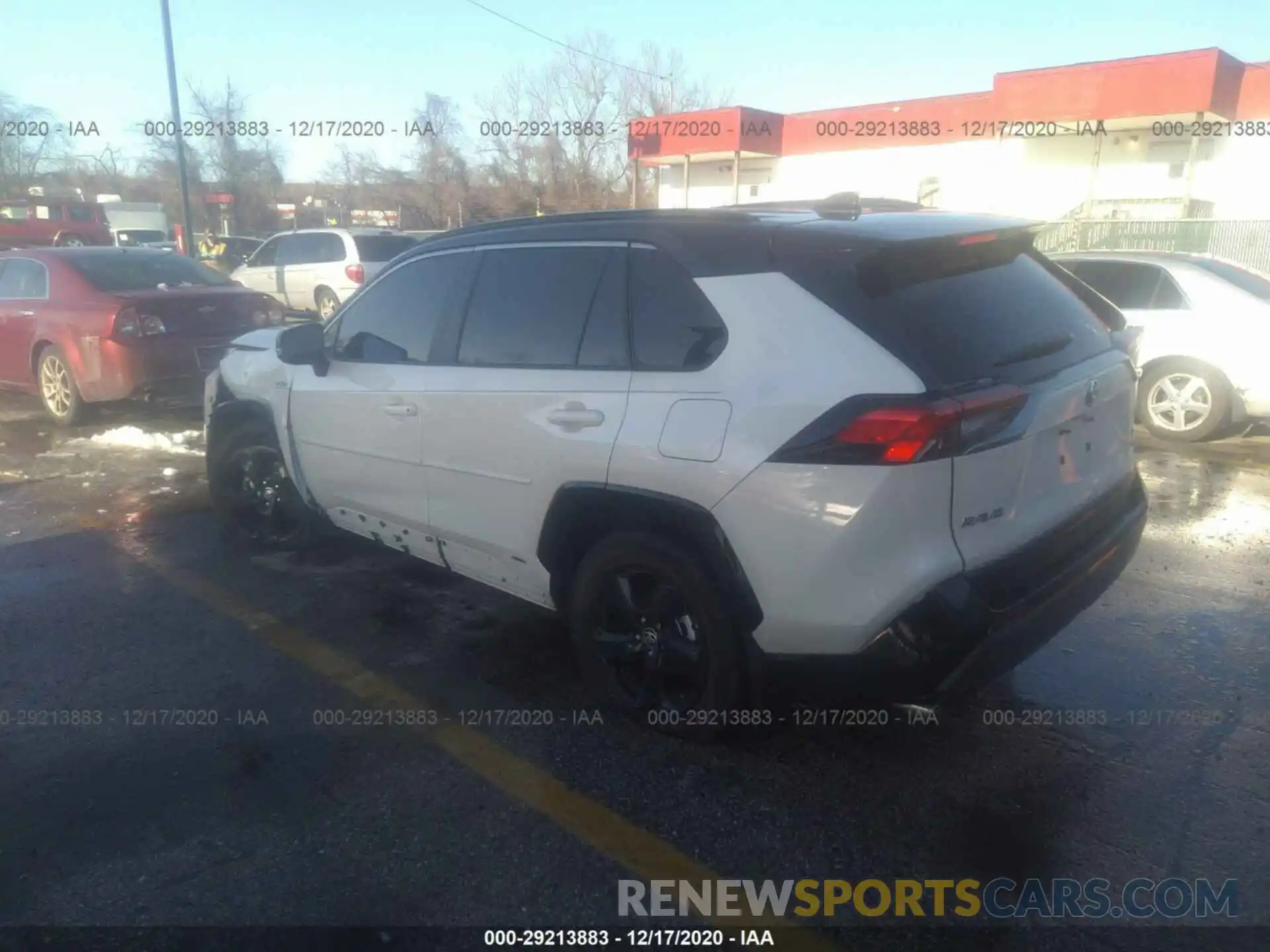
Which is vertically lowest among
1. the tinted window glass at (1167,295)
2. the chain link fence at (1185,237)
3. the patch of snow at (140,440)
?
the patch of snow at (140,440)

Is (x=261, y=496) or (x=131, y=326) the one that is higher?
(x=131, y=326)

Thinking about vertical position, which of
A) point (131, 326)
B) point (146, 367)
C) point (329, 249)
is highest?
point (329, 249)

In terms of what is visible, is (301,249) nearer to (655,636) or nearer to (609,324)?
(609,324)

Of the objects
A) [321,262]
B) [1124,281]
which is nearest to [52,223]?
[321,262]

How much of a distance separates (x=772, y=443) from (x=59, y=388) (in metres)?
7.92

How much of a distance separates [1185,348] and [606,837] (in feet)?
22.0

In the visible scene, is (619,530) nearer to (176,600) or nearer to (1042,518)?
(1042,518)

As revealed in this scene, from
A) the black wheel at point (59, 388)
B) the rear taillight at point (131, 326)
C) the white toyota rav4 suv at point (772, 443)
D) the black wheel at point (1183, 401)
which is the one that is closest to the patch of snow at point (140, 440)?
the black wheel at point (59, 388)

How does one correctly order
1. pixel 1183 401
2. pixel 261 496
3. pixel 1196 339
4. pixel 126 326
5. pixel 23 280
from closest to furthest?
pixel 261 496, pixel 1196 339, pixel 1183 401, pixel 126 326, pixel 23 280

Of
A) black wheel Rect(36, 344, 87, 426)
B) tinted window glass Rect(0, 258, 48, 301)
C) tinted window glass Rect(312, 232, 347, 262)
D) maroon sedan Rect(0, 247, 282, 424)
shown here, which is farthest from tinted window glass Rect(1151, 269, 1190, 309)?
tinted window glass Rect(312, 232, 347, 262)

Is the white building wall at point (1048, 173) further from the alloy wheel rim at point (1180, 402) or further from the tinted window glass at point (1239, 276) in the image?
the alloy wheel rim at point (1180, 402)

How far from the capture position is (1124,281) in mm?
7875

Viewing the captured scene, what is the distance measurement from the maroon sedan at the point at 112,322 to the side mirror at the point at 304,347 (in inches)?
154

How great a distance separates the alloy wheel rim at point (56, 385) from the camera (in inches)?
324
